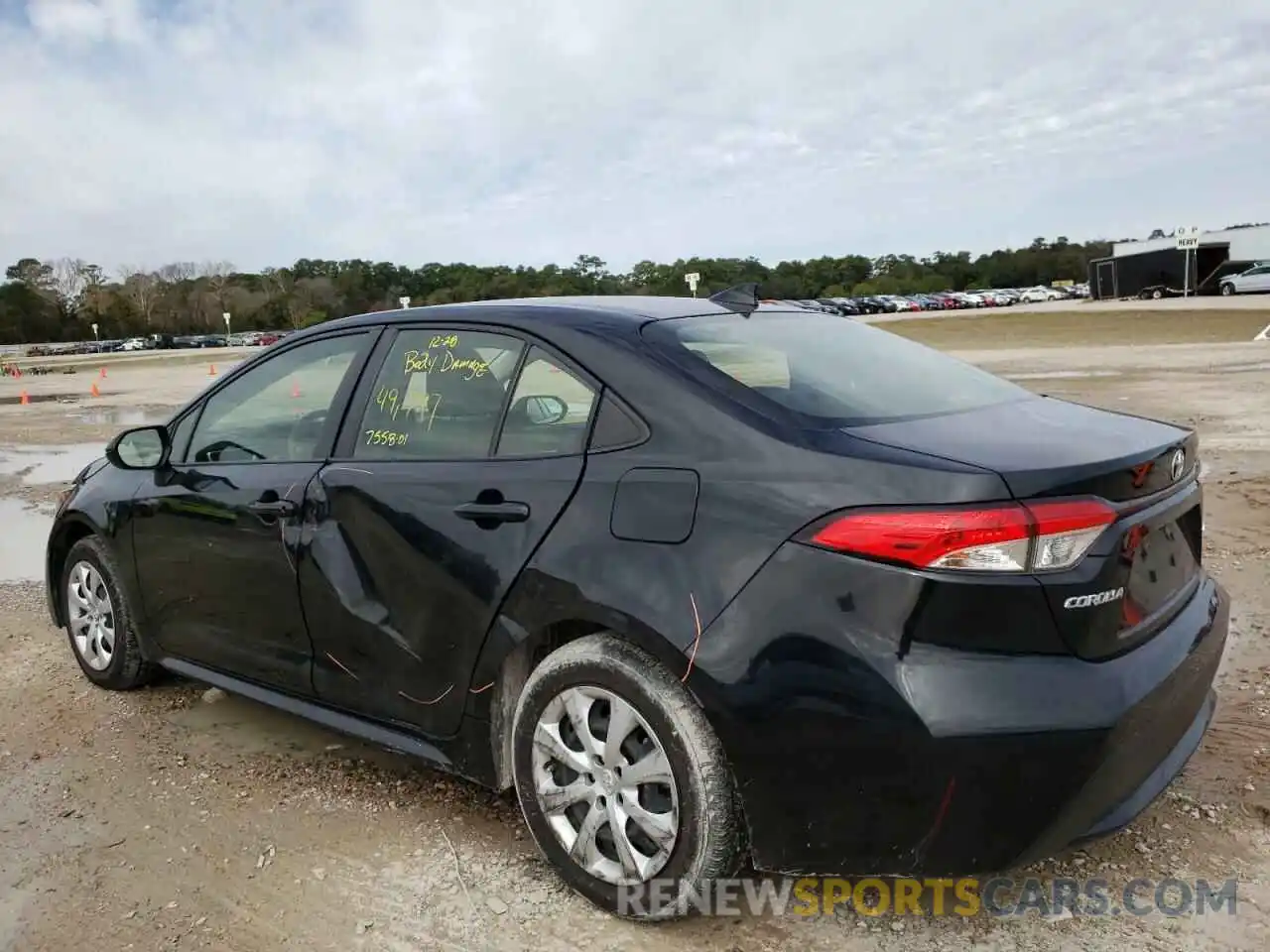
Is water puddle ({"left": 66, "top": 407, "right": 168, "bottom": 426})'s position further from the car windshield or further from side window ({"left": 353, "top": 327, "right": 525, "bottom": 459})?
the car windshield

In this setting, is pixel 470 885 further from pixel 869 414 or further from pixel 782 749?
pixel 869 414

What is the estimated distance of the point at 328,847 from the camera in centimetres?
318

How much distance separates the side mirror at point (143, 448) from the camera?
411 cm

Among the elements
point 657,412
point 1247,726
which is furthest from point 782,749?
point 1247,726

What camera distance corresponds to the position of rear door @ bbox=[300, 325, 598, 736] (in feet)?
9.45

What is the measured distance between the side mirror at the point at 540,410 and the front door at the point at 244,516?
0.81 metres

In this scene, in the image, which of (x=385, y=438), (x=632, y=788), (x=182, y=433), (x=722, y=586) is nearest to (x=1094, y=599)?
(x=722, y=586)

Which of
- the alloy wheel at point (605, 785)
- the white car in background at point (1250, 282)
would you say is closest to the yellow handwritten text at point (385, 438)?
the alloy wheel at point (605, 785)

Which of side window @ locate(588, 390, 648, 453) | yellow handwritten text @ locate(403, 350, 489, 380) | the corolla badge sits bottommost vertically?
the corolla badge

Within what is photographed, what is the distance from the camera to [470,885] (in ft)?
9.62

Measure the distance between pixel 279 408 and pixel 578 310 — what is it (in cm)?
140

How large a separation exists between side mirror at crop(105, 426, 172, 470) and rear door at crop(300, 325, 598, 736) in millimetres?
1107

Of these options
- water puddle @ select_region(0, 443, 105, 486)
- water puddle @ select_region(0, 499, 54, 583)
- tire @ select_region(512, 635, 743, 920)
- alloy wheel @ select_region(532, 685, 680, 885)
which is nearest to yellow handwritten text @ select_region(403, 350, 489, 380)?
tire @ select_region(512, 635, 743, 920)

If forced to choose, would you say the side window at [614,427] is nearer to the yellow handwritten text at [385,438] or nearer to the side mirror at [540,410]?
the side mirror at [540,410]
